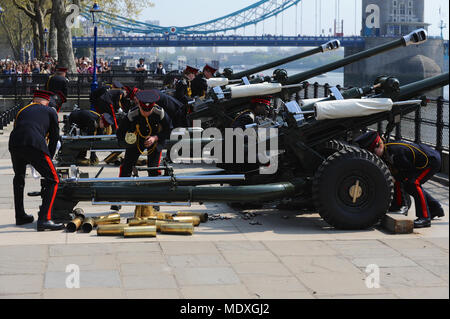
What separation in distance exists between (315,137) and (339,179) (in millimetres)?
676

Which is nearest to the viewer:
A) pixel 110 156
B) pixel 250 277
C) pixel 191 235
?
pixel 250 277

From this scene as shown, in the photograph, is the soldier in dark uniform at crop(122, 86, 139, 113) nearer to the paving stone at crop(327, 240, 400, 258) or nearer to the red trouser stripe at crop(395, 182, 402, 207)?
the red trouser stripe at crop(395, 182, 402, 207)

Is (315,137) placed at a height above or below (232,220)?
above

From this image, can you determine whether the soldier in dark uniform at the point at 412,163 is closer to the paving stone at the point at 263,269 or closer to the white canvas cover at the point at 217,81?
the paving stone at the point at 263,269

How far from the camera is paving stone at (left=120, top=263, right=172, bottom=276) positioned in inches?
273

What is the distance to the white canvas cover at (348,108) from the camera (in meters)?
8.75

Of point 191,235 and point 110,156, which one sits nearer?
point 191,235

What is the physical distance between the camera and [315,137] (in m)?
9.06

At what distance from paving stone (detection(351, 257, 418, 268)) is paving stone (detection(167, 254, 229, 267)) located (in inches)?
48.4

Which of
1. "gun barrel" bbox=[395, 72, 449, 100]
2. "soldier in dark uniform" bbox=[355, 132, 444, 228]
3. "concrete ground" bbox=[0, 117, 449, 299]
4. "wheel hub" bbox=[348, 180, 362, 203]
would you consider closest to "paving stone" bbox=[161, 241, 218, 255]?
"concrete ground" bbox=[0, 117, 449, 299]

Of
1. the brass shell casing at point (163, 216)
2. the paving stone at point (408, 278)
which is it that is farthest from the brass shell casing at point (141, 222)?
the paving stone at point (408, 278)

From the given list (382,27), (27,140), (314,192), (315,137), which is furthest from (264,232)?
(382,27)

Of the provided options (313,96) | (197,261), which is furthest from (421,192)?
(313,96)

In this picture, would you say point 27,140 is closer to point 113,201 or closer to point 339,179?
point 113,201
